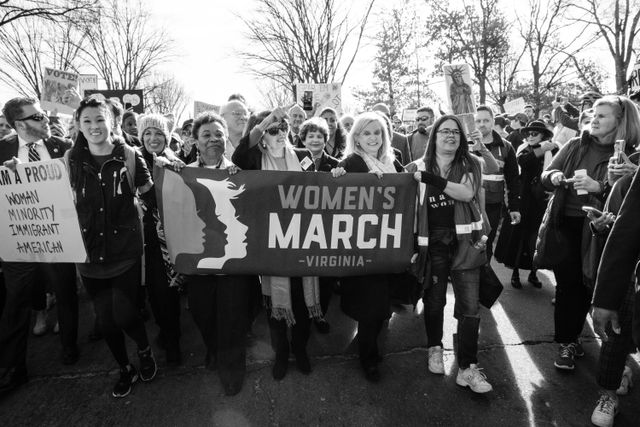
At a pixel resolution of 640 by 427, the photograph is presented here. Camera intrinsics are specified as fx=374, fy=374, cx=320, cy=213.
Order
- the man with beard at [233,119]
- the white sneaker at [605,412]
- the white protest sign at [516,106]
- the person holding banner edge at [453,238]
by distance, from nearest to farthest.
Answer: the white sneaker at [605,412]
the person holding banner edge at [453,238]
the man with beard at [233,119]
the white protest sign at [516,106]

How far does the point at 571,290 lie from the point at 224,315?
2.84 m

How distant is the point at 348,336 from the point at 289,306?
104 cm

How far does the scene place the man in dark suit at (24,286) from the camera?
299cm

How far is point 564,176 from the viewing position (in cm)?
306

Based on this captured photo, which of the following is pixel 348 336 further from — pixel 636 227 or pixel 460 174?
pixel 636 227

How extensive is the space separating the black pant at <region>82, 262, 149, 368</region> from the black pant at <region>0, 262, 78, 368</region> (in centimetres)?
64

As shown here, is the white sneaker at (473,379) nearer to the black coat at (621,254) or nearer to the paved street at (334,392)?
the paved street at (334,392)

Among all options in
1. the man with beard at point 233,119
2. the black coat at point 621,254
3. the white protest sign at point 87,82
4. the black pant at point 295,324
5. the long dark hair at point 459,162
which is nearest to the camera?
the black coat at point 621,254

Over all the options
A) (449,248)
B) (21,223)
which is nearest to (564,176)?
(449,248)

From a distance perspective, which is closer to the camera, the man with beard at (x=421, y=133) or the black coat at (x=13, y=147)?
the black coat at (x=13, y=147)

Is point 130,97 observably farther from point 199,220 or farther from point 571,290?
point 571,290

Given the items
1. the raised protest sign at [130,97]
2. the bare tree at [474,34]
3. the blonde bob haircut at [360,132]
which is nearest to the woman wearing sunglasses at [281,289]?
the blonde bob haircut at [360,132]

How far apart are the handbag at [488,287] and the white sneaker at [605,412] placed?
0.89m

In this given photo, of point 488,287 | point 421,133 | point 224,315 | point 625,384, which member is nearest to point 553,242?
point 488,287
